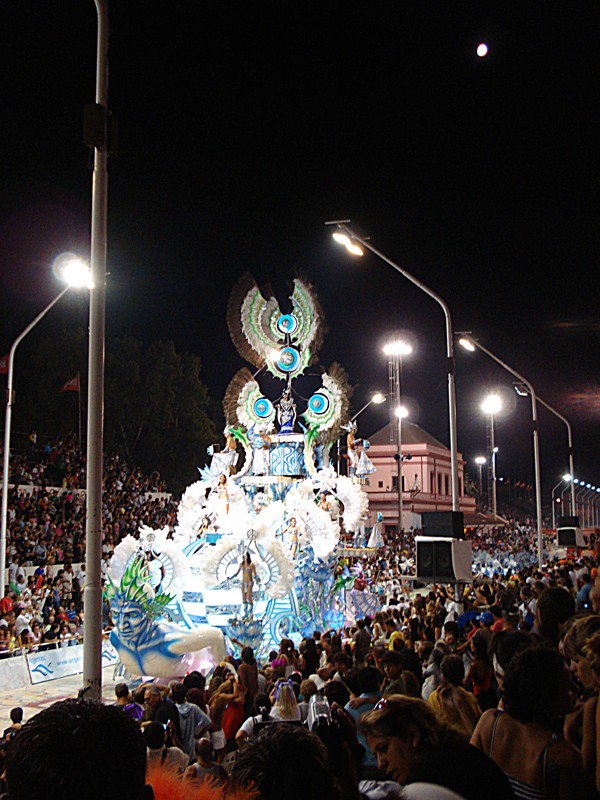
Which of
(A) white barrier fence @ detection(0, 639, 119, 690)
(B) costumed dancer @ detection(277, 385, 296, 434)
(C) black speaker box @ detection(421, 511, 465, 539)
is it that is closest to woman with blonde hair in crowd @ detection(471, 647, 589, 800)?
(C) black speaker box @ detection(421, 511, 465, 539)

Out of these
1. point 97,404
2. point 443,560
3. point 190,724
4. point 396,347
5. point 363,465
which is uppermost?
point 396,347

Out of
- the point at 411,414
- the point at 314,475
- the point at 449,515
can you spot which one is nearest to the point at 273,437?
the point at 314,475

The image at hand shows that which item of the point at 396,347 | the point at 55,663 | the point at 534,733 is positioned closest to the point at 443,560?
the point at 534,733

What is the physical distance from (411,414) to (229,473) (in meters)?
51.9

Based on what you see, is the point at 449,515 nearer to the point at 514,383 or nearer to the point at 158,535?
the point at 158,535

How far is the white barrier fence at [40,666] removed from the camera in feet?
55.4

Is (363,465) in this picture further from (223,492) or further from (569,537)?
(569,537)

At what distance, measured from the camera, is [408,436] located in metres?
66.1

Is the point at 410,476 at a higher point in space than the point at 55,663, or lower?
higher

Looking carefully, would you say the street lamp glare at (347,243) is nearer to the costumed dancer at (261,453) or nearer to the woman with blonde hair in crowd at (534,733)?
the costumed dancer at (261,453)

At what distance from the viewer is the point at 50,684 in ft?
57.7

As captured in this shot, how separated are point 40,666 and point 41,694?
1.51 metres

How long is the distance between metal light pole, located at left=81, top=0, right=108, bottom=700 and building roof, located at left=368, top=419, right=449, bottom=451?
57.2 metres

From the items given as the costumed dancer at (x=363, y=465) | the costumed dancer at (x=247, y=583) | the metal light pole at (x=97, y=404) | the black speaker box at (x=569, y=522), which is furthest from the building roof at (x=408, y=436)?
the metal light pole at (x=97, y=404)
